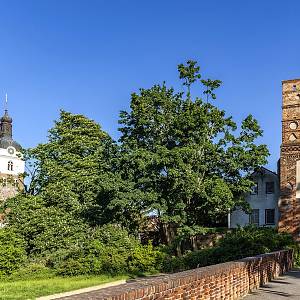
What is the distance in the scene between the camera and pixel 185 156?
32.1m

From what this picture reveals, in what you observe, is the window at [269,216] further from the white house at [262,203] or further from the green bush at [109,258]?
the green bush at [109,258]

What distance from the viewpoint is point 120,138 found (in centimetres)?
3581

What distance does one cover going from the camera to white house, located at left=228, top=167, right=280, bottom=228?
39.6m

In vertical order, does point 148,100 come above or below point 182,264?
above

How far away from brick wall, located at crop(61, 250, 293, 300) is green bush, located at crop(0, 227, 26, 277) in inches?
750

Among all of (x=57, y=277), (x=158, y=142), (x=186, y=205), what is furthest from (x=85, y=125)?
(x=57, y=277)

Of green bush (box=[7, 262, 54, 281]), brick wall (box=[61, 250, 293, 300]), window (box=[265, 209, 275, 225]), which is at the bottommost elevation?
green bush (box=[7, 262, 54, 281])

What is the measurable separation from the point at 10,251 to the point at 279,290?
21.4 metres

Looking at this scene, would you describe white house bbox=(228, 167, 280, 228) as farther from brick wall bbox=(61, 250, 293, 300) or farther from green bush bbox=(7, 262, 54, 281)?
brick wall bbox=(61, 250, 293, 300)

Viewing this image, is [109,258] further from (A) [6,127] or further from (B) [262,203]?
(A) [6,127]

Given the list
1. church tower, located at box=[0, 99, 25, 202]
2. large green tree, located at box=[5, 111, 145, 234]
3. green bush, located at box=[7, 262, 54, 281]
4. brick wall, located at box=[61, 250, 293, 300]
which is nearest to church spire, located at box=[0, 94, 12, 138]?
church tower, located at box=[0, 99, 25, 202]

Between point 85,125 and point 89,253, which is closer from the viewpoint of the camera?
point 89,253

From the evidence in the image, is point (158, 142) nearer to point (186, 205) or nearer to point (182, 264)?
point (186, 205)

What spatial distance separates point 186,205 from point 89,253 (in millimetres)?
7448
